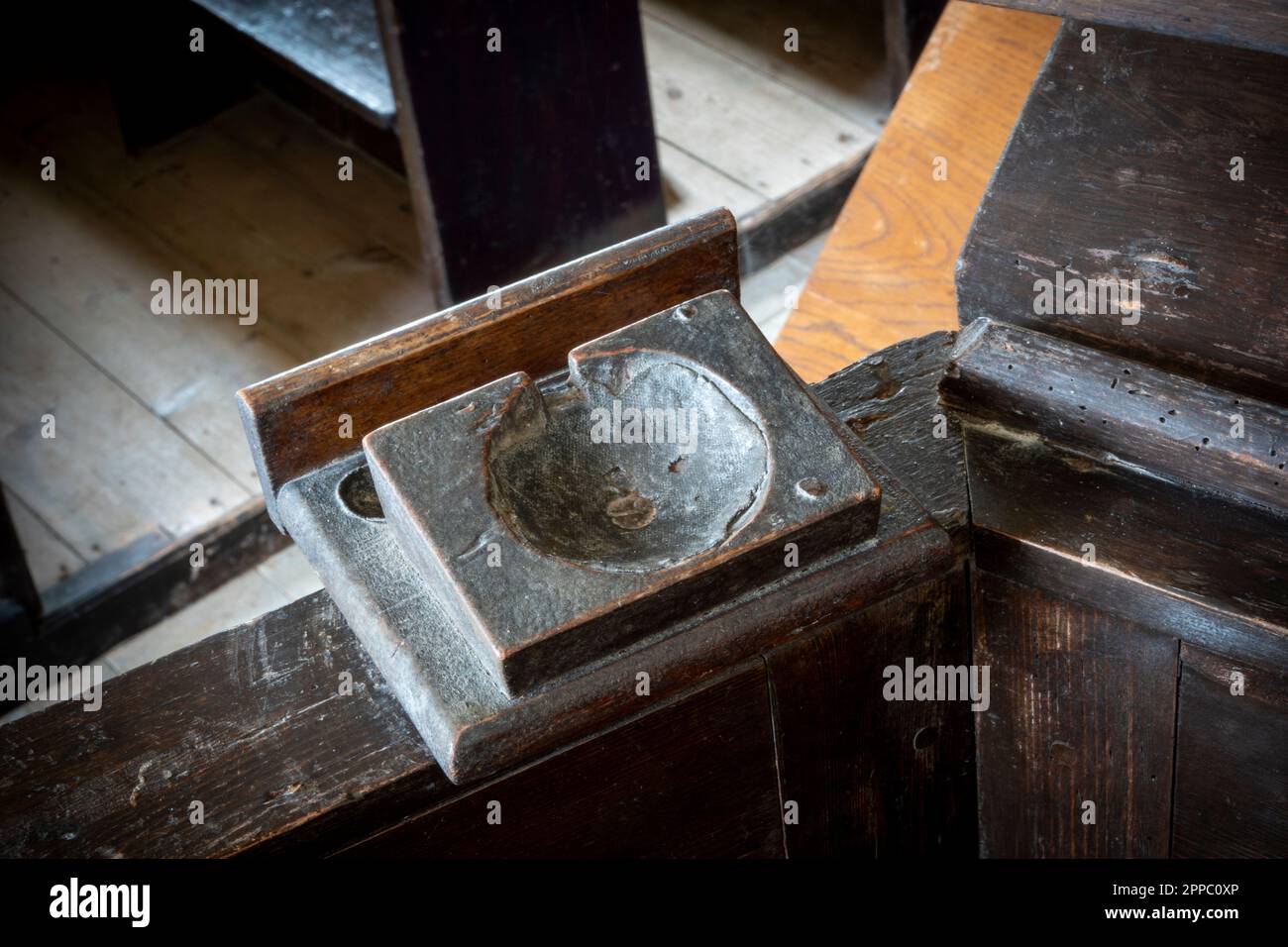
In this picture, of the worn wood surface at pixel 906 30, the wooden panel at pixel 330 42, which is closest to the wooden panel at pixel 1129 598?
the wooden panel at pixel 330 42

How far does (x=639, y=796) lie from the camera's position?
45.3 inches

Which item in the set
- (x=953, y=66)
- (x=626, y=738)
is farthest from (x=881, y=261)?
(x=626, y=738)

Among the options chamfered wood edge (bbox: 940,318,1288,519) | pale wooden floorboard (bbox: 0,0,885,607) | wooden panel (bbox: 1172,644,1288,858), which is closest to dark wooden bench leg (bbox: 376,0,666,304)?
pale wooden floorboard (bbox: 0,0,885,607)

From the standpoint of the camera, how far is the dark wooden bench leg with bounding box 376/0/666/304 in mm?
2512

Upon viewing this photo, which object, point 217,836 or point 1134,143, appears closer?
point 217,836

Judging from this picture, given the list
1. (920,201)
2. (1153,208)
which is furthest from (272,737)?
(920,201)

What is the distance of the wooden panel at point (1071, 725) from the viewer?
3.84 ft

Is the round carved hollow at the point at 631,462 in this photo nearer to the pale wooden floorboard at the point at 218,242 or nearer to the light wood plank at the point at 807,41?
the pale wooden floorboard at the point at 218,242

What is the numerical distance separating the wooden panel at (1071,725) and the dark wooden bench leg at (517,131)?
1.58 metres

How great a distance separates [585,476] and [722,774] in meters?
0.24

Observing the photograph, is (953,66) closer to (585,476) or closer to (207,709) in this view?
(585,476)

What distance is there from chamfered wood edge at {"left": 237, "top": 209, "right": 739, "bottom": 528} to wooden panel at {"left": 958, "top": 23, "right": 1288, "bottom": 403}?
0.23 m

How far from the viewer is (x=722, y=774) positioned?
1.19 meters

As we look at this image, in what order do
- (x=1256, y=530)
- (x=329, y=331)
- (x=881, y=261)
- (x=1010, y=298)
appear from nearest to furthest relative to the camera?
1. (x=1256, y=530)
2. (x=1010, y=298)
3. (x=881, y=261)
4. (x=329, y=331)
